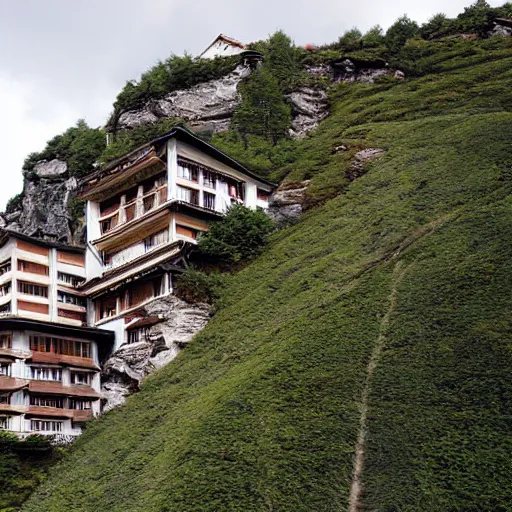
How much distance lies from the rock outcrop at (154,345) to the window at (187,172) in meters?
11.1

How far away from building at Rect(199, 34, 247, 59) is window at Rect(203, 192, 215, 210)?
131ft

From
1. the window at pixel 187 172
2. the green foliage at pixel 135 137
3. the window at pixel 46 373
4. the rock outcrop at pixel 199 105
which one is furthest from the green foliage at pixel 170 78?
the window at pixel 46 373

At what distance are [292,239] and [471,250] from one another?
1776cm

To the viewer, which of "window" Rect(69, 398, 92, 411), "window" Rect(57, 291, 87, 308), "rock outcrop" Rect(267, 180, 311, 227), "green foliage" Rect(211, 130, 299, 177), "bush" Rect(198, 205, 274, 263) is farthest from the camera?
"green foliage" Rect(211, 130, 299, 177)

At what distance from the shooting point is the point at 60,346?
202ft

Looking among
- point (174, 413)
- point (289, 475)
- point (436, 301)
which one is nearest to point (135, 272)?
point (174, 413)

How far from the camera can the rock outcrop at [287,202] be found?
7088cm

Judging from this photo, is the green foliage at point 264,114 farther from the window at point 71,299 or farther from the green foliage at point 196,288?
the green foliage at point 196,288

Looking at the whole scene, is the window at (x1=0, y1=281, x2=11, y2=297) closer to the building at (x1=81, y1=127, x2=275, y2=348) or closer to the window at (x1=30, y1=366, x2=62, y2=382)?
the building at (x1=81, y1=127, x2=275, y2=348)

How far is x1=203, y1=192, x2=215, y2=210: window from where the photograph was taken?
67875mm

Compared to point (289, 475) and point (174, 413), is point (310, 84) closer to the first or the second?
point (174, 413)

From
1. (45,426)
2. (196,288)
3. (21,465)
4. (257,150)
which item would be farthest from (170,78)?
(21,465)

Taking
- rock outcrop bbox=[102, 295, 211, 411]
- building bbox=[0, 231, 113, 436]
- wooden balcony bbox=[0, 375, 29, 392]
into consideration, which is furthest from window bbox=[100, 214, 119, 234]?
wooden balcony bbox=[0, 375, 29, 392]

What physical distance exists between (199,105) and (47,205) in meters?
19.8
